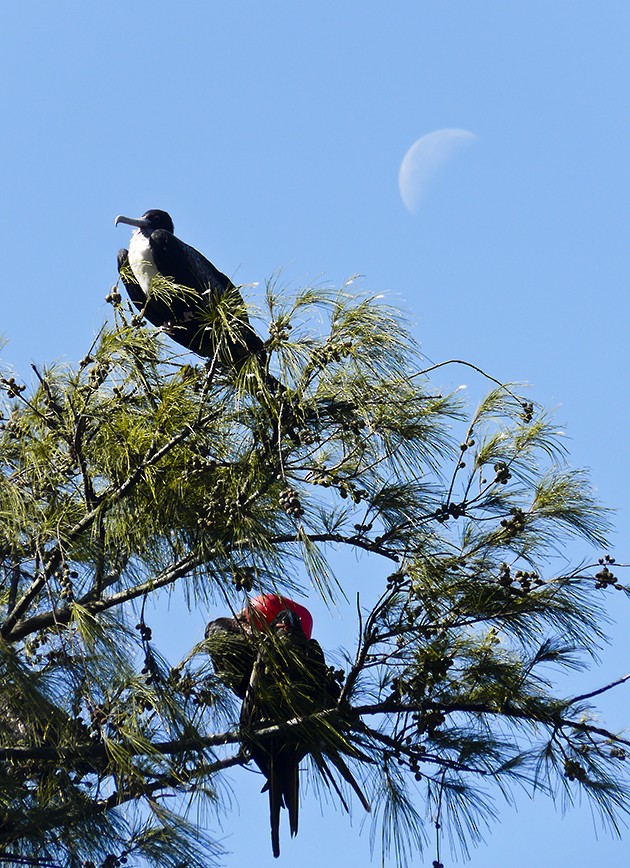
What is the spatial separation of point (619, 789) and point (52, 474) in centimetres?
120

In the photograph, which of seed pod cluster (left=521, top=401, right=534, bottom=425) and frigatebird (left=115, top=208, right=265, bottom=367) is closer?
seed pod cluster (left=521, top=401, right=534, bottom=425)

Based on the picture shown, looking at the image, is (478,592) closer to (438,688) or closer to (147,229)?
(438,688)

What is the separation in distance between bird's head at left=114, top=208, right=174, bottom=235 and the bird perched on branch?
68.0 inches

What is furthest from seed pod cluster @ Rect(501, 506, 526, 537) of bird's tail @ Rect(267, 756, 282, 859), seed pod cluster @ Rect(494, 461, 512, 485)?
bird's tail @ Rect(267, 756, 282, 859)

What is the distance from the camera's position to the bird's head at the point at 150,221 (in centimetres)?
356

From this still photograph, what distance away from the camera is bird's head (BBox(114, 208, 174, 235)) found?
3557 mm

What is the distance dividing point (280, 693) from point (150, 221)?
6.86 ft

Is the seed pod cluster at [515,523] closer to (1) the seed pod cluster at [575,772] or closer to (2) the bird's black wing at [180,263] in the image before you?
(1) the seed pod cluster at [575,772]

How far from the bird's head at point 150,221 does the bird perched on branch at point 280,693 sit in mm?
1727

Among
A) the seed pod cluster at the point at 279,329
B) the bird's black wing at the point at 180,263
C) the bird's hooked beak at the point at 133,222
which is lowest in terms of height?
the seed pod cluster at the point at 279,329

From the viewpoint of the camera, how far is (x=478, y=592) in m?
2.00

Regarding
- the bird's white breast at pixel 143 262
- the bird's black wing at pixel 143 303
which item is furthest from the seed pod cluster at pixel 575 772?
the bird's white breast at pixel 143 262

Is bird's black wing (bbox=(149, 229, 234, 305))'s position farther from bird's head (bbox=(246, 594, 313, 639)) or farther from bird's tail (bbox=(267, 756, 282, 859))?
bird's tail (bbox=(267, 756, 282, 859))

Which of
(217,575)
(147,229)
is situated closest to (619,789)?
(217,575)
